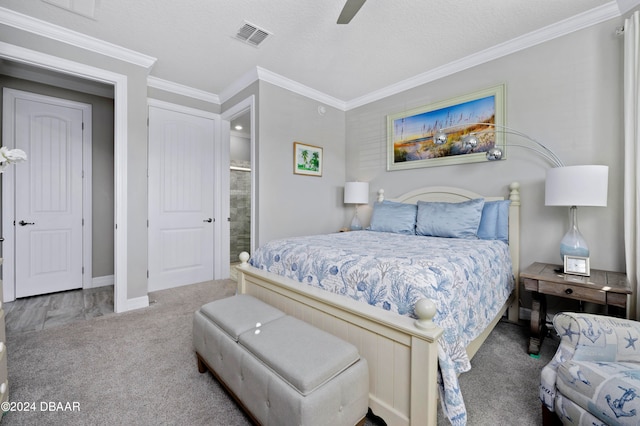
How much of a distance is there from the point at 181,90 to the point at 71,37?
1.21 meters

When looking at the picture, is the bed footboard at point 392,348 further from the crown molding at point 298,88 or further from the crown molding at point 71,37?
the crown molding at point 71,37

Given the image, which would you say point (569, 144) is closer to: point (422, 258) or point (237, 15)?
point (422, 258)

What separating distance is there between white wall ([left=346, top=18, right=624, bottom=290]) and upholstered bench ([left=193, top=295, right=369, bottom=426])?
230 cm

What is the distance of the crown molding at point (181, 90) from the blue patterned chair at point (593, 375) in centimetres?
432

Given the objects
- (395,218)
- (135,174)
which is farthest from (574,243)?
(135,174)

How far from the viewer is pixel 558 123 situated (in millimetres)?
2480

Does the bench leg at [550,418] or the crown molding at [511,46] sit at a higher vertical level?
the crown molding at [511,46]

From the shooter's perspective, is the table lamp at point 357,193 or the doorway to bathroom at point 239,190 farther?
the doorway to bathroom at point 239,190

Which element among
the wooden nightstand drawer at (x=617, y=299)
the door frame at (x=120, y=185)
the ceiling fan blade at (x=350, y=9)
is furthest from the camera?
the door frame at (x=120, y=185)

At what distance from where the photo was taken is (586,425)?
3.67ft

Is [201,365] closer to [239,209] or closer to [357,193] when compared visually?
[357,193]

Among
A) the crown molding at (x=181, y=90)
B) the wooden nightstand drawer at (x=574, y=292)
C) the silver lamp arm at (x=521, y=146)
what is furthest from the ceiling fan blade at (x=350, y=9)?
the crown molding at (x=181, y=90)

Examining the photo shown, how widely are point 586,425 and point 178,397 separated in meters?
1.93

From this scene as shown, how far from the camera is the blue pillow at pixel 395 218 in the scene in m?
3.02
